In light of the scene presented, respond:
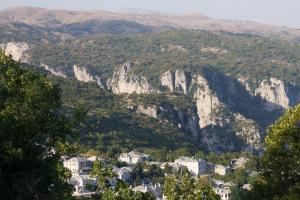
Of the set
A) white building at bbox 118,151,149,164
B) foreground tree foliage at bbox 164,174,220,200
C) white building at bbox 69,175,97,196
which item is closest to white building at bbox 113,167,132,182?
white building at bbox 69,175,97,196

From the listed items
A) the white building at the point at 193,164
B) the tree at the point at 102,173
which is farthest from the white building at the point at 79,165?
the tree at the point at 102,173

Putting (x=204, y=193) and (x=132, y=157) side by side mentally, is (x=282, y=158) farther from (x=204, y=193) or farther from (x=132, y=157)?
(x=132, y=157)

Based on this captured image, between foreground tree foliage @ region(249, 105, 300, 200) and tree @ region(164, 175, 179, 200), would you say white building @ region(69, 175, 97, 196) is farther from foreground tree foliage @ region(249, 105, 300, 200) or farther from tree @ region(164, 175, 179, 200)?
tree @ region(164, 175, 179, 200)

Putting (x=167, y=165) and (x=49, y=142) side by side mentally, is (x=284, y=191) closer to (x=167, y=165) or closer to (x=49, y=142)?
(x=49, y=142)

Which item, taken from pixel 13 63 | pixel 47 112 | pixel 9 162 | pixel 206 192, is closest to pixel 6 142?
pixel 9 162

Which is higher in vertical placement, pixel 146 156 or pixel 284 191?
pixel 284 191

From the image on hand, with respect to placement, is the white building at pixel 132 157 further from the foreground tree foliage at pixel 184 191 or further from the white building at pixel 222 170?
the foreground tree foliage at pixel 184 191
